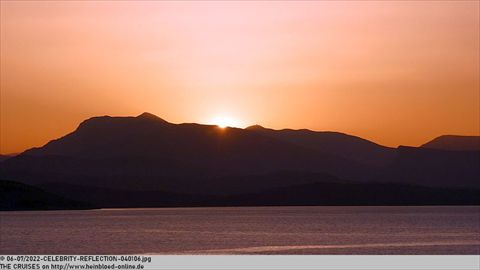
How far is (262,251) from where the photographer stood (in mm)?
110375

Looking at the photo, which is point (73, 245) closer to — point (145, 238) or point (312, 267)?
point (145, 238)

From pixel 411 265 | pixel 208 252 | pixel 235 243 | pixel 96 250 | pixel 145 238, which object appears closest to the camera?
pixel 411 265

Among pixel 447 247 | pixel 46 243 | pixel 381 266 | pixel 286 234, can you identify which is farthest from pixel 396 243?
pixel 381 266

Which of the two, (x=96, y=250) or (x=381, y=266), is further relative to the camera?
(x=96, y=250)

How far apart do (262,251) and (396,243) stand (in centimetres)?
1899

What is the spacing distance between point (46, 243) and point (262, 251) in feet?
100

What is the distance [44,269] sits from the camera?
214 ft

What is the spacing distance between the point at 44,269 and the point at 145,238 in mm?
75297

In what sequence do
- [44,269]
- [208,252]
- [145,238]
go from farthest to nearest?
[145,238] < [208,252] < [44,269]

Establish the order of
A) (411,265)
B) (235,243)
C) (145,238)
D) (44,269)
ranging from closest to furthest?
(44,269) < (411,265) < (235,243) < (145,238)

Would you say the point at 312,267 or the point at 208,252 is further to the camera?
the point at 208,252

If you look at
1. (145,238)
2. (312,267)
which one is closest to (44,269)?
(312,267)

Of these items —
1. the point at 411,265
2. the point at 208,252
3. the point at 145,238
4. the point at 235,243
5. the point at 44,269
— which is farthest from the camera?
the point at 145,238

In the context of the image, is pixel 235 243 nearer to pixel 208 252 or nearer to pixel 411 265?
pixel 208 252
